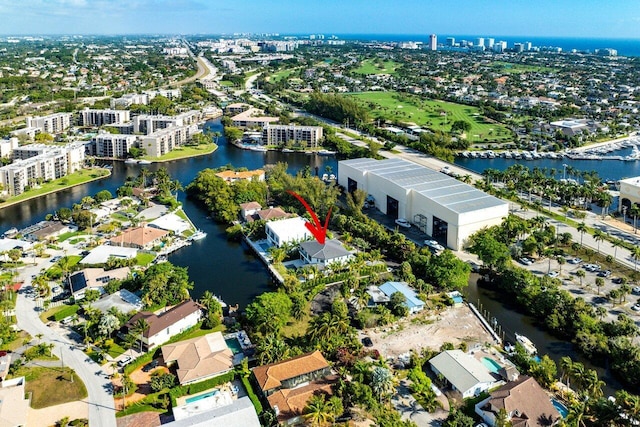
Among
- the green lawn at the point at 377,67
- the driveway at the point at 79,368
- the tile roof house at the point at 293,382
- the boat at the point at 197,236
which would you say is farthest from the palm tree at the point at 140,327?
the green lawn at the point at 377,67

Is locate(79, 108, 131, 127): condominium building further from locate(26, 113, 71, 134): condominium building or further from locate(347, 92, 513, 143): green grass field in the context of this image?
locate(347, 92, 513, 143): green grass field

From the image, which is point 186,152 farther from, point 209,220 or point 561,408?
point 561,408

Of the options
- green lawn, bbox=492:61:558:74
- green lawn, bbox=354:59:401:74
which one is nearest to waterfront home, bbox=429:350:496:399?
green lawn, bbox=354:59:401:74

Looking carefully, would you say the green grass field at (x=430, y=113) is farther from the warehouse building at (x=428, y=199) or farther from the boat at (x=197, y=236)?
the boat at (x=197, y=236)

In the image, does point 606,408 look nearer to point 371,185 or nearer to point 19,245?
point 371,185

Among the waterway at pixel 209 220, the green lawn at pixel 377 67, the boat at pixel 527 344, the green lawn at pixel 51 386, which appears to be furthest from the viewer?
the green lawn at pixel 377 67
